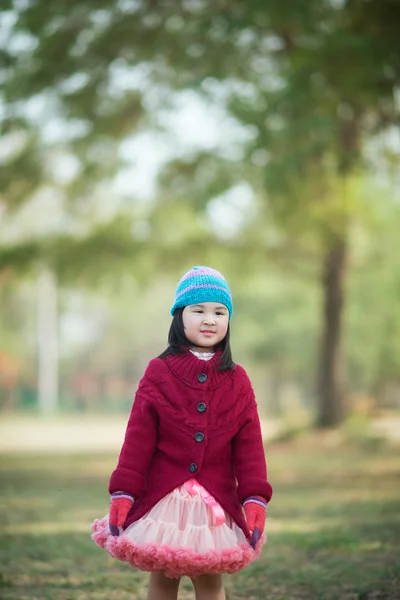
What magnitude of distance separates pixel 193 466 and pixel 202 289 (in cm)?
67

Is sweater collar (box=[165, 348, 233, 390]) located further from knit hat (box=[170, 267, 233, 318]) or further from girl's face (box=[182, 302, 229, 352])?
knit hat (box=[170, 267, 233, 318])

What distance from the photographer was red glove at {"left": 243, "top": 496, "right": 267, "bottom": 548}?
3.34 m

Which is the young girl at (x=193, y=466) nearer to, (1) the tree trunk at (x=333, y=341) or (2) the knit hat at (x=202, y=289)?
(2) the knit hat at (x=202, y=289)

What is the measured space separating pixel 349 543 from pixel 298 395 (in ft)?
118

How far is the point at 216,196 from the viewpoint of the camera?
15375 mm

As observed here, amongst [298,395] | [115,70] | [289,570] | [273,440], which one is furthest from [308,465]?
[298,395]

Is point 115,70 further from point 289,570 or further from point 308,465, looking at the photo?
point 289,570

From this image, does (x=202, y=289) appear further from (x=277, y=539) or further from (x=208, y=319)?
(x=277, y=539)

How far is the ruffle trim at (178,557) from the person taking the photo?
3199mm

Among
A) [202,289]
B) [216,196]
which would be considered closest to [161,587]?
[202,289]

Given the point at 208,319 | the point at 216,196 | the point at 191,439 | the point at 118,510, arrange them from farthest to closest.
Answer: the point at 216,196, the point at 208,319, the point at 191,439, the point at 118,510

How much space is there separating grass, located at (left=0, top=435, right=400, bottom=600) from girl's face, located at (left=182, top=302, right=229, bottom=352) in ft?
6.24

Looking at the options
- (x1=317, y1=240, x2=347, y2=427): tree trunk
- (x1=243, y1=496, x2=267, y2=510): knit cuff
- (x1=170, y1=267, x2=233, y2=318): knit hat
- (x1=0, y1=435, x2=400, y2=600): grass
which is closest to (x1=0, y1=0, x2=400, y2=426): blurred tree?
(x1=317, y1=240, x2=347, y2=427): tree trunk

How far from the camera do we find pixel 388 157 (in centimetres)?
1844
